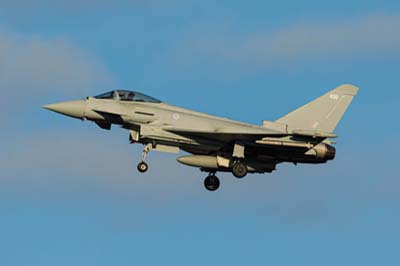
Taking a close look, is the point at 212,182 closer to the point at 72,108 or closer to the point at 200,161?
the point at 200,161

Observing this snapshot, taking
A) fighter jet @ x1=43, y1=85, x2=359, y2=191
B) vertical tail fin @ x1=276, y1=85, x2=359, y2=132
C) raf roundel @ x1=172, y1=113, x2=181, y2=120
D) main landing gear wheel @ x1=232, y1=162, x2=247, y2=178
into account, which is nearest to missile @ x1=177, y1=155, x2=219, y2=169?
fighter jet @ x1=43, y1=85, x2=359, y2=191

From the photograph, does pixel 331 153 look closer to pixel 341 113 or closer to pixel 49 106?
pixel 341 113

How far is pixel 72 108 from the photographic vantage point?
4159 centimetres

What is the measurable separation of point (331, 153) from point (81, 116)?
943cm

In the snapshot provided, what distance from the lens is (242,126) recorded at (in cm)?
4219

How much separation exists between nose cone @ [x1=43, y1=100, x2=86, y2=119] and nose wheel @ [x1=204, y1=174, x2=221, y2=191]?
575 centimetres

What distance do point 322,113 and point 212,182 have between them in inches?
198

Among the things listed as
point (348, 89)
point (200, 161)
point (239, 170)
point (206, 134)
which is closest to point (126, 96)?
point (206, 134)

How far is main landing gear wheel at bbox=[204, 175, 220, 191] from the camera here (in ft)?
144

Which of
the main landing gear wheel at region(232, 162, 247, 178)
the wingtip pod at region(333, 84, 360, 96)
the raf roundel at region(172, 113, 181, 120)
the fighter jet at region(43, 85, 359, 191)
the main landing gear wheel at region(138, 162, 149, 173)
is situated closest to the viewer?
the main landing gear wheel at region(138, 162, 149, 173)

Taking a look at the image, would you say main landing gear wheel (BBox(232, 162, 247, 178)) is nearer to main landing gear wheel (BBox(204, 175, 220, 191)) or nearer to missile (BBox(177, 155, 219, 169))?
missile (BBox(177, 155, 219, 169))

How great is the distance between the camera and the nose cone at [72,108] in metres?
41.6

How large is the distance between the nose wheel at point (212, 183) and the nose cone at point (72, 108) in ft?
18.9

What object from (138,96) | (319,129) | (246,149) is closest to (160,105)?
(138,96)
